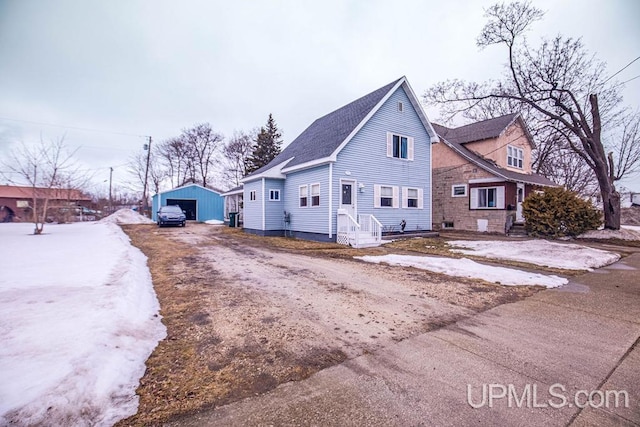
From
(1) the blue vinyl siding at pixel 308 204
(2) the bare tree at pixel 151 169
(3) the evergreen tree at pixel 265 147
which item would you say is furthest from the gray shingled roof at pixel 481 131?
(2) the bare tree at pixel 151 169

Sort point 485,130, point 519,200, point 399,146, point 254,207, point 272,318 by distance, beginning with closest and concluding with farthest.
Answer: point 272,318
point 399,146
point 254,207
point 519,200
point 485,130

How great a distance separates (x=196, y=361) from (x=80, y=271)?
4.76 metres

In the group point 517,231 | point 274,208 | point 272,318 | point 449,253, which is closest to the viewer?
point 272,318

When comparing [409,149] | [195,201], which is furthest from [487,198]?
[195,201]

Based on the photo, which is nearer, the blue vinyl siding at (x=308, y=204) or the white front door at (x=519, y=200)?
the blue vinyl siding at (x=308, y=204)

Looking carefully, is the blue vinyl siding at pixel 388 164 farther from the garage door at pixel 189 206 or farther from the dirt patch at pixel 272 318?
the garage door at pixel 189 206

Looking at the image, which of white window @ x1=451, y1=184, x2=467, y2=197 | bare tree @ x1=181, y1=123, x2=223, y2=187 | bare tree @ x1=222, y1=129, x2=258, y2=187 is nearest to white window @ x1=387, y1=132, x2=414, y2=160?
white window @ x1=451, y1=184, x2=467, y2=197

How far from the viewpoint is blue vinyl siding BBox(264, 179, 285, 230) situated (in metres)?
15.9

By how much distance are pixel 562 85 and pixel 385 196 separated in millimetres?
11542

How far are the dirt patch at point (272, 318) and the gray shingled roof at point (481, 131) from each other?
57.3 ft

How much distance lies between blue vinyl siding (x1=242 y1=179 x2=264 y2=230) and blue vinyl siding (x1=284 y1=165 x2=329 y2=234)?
5.15 feet

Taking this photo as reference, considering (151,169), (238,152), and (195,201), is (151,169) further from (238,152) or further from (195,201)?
(195,201)

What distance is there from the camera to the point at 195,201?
29.2m

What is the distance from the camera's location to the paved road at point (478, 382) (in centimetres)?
195
